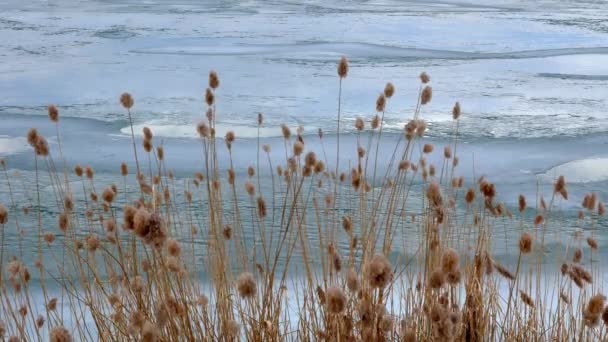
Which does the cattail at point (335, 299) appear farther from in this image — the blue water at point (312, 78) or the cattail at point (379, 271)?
the blue water at point (312, 78)

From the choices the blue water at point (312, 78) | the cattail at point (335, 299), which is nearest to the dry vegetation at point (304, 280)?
the cattail at point (335, 299)

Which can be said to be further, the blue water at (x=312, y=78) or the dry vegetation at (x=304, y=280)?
the blue water at (x=312, y=78)

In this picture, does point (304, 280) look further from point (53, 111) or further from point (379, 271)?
point (379, 271)

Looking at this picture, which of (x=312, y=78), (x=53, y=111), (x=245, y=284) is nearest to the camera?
(x=245, y=284)

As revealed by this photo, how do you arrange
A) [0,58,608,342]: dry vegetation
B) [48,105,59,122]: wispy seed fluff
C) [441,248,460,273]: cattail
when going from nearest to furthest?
[441,248,460,273]: cattail → [0,58,608,342]: dry vegetation → [48,105,59,122]: wispy seed fluff

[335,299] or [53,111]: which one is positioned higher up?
[53,111]

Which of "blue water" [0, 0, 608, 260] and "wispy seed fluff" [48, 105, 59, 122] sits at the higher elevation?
"wispy seed fluff" [48, 105, 59, 122]

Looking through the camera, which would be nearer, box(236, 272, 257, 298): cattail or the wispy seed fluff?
box(236, 272, 257, 298): cattail

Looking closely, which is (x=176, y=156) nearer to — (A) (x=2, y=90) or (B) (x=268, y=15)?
(A) (x=2, y=90)

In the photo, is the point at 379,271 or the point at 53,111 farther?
the point at 53,111

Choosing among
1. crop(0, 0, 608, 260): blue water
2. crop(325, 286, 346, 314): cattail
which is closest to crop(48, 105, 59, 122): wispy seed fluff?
crop(325, 286, 346, 314): cattail

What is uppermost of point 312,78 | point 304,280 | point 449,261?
point 449,261

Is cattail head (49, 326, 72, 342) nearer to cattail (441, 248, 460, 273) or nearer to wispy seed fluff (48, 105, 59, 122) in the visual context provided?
cattail (441, 248, 460, 273)

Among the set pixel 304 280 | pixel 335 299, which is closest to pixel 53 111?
pixel 304 280
